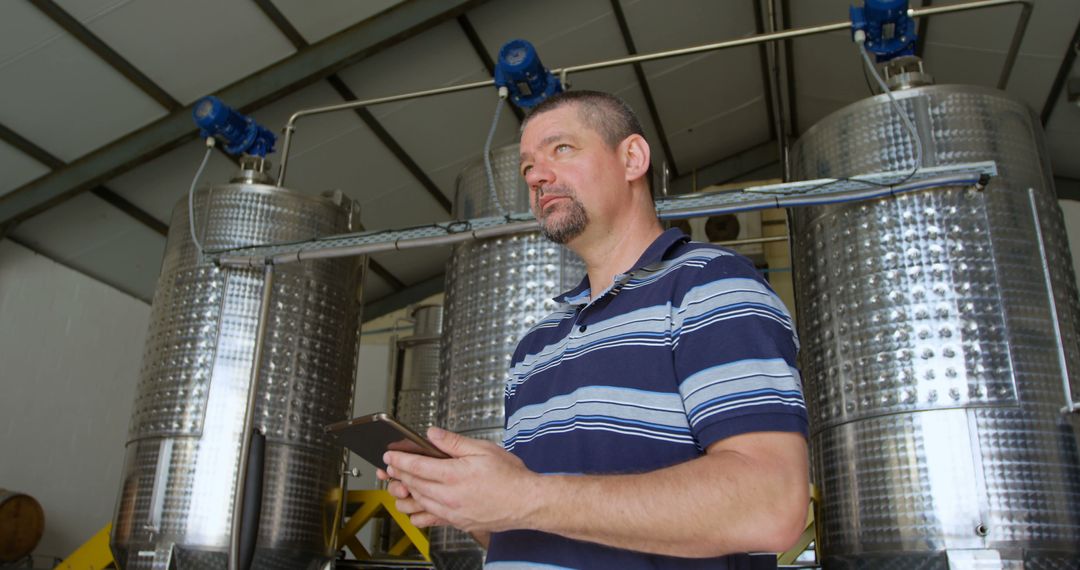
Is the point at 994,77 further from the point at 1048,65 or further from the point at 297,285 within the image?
the point at 297,285

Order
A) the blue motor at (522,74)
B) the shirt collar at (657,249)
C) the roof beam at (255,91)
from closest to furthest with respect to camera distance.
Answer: the shirt collar at (657,249), the blue motor at (522,74), the roof beam at (255,91)

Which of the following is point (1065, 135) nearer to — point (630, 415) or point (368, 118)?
point (368, 118)

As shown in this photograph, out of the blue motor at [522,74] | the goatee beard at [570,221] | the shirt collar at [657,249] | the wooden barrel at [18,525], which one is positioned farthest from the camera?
the wooden barrel at [18,525]

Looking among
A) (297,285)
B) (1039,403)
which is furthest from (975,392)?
(297,285)

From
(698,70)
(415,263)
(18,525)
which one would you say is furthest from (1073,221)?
(18,525)

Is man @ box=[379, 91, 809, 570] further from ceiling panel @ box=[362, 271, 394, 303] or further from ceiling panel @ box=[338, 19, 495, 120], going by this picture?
ceiling panel @ box=[362, 271, 394, 303]

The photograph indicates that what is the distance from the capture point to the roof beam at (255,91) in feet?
21.5

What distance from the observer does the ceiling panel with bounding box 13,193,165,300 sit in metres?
7.30

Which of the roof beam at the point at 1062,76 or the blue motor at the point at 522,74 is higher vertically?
the roof beam at the point at 1062,76

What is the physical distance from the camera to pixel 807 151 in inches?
146

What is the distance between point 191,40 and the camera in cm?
619

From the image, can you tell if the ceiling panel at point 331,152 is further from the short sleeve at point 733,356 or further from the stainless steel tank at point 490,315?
the short sleeve at point 733,356

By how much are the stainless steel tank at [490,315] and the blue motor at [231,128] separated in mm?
1582

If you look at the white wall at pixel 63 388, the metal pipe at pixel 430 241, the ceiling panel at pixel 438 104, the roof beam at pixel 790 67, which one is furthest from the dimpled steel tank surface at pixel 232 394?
the roof beam at pixel 790 67
